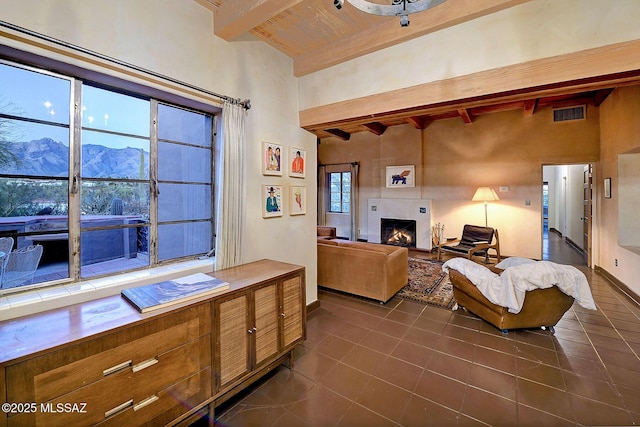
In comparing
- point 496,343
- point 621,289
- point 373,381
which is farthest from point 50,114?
point 621,289

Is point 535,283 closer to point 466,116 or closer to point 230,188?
point 230,188

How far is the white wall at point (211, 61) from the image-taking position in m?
1.57

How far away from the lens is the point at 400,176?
23.6 ft

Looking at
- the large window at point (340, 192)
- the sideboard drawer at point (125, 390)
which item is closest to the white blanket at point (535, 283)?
the sideboard drawer at point (125, 390)

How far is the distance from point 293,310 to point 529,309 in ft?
8.01

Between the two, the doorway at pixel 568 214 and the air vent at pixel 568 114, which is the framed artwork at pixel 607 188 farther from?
the air vent at pixel 568 114

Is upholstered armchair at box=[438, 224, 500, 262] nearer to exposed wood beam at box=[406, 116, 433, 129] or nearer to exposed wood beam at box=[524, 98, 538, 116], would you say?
exposed wood beam at box=[524, 98, 538, 116]

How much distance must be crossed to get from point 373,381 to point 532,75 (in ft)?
8.87

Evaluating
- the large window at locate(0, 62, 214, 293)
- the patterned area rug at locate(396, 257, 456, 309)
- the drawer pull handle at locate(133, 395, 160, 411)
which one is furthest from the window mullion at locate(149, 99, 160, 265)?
the patterned area rug at locate(396, 257, 456, 309)

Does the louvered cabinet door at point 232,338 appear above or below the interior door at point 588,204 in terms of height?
below

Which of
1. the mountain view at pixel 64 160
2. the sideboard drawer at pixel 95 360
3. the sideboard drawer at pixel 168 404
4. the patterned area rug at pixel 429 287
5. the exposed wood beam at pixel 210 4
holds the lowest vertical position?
the patterned area rug at pixel 429 287

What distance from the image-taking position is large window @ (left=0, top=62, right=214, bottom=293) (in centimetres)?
158

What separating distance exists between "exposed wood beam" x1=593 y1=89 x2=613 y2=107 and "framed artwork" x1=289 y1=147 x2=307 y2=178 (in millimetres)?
5254

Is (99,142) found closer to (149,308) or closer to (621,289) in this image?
(149,308)
